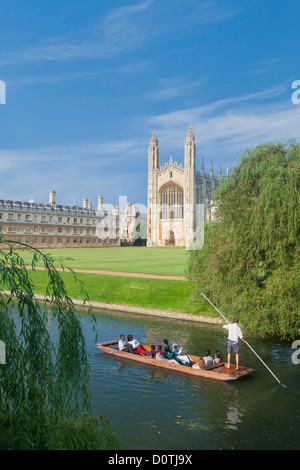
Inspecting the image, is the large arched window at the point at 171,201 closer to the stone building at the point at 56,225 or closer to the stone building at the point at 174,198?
the stone building at the point at 174,198

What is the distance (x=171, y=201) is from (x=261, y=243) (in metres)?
95.3

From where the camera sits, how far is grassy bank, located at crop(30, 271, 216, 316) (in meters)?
24.3

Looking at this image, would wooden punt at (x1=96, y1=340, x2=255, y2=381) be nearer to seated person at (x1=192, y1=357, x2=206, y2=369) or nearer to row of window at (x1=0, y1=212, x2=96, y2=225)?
seated person at (x1=192, y1=357, x2=206, y2=369)

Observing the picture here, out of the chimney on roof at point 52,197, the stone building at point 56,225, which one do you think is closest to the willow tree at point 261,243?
the stone building at point 56,225

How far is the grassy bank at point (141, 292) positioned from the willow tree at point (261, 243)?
4.34m

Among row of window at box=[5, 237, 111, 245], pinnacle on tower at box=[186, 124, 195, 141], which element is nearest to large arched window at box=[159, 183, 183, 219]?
pinnacle on tower at box=[186, 124, 195, 141]

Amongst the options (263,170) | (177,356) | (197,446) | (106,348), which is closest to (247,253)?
(263,170)

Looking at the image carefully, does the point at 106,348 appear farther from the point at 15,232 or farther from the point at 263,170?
the point at 15,232

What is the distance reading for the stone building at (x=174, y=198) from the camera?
108m

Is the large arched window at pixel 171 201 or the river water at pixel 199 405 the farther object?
the large arched window at pixel 171 201

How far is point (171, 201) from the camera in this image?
113 metres
